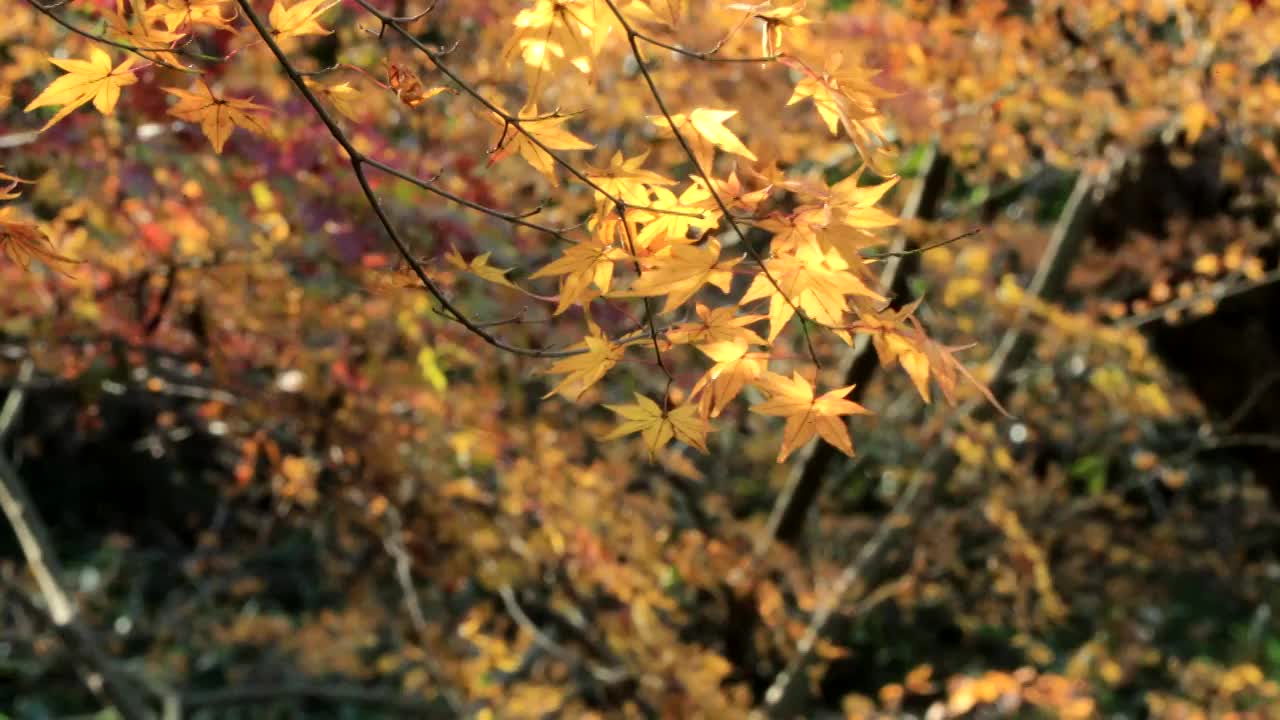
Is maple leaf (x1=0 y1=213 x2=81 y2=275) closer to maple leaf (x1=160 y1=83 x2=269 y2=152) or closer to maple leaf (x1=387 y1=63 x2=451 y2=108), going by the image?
maple leaf (x1=160 y1=83 x2=269 y2=152)

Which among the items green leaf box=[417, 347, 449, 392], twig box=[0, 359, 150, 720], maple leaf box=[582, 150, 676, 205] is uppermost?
maple leaf box=[582, 150, 676, 205]

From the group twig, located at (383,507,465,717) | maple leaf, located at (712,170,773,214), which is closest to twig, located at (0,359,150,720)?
twig, located at (383,507,465,717)

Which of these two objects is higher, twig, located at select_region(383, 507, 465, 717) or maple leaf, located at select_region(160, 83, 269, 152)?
maple leaf, located at select_region(160, 83, 269, 152)

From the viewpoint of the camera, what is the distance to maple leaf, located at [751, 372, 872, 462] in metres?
1.21

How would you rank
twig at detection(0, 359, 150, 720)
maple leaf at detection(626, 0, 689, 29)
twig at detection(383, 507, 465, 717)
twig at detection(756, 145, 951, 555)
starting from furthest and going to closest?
1. twig at detection(383, 507, 465, 717)
2. twig at detection(0, 359, 150, 720)
3. twig at detection(756, 145, 951, 555)
4. maple leaf at detection(626, 0, 689, 29)

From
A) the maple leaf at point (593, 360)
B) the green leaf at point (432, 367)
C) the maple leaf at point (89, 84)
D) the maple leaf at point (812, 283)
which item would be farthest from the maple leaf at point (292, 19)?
the green leaf at point (432, 367)

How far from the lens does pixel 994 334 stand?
20.5ft

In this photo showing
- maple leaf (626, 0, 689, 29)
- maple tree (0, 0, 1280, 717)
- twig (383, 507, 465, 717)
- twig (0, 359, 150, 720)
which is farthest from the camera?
twig (383, 507, 465, 717)

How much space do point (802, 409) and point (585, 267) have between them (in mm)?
270

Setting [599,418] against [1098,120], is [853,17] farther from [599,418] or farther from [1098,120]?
[599,418]

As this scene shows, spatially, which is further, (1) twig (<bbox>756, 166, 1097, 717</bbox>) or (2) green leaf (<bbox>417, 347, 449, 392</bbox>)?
(1) twig (<bbox>756, 166, 1097, 717</bbox>)

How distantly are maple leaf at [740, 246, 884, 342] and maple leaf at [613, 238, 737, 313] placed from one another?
0.15 ft

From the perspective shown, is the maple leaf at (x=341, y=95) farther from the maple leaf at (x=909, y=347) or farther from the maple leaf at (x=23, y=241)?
the maple leaf at (x=909, y=347)

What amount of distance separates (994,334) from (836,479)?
3.76 ft
